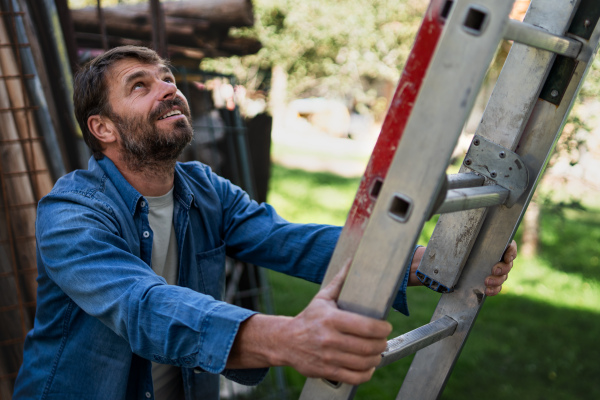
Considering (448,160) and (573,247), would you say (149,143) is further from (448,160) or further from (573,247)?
(573,247)

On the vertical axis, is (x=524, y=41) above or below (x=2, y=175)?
above

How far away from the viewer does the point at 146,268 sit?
1.31m

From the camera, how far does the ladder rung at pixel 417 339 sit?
47.0 inches

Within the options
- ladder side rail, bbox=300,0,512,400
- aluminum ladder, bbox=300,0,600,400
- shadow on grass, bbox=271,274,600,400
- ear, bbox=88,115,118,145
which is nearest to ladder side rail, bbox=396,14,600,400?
aluminum ladder, bbox=300,0,600,400

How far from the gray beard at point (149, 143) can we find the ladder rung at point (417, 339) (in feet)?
3.10

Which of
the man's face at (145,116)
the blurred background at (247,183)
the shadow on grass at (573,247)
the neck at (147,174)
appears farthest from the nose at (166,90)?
the shadow on grass at (573,247)

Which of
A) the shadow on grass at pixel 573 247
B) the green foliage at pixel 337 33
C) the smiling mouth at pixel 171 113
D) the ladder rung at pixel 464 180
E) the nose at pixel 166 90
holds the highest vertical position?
the ladder rung at pixel 464 180

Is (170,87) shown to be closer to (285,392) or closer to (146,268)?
(146,268)

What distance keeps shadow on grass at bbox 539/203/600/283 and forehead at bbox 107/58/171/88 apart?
4829mm

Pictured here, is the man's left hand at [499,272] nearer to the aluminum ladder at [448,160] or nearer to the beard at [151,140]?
the aluminum ladder at [448,160]

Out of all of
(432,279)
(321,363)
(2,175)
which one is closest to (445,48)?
(321,363)

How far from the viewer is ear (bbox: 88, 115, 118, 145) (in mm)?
1787

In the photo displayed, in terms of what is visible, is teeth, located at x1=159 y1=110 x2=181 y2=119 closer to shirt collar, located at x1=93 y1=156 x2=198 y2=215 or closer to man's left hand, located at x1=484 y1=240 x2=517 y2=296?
shirt collar, located at x1=93 y1=156 x2=198 y2=215

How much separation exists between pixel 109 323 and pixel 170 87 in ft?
2.81
